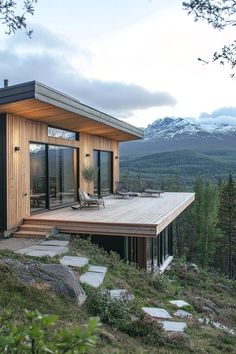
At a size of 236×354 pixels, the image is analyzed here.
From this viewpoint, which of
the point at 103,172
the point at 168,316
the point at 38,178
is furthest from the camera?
the point at 103,172

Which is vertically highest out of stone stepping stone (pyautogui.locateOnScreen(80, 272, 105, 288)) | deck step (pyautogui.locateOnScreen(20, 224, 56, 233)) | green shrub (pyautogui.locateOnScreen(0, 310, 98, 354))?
green shrub (pyautogui.locateOnScreen(0, 310, 98, 354))

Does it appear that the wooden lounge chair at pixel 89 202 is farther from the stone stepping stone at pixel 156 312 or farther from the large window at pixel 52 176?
the stone stepping stone at pixel 156 312

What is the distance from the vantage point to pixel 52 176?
11.1m

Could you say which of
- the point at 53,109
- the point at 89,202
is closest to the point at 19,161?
the point at 53,109

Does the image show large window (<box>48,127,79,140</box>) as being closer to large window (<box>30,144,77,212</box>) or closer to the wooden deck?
large window (<box>30,144,77,212</box>)

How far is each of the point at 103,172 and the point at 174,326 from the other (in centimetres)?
1205

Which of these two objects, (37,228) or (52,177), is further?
(52,177)

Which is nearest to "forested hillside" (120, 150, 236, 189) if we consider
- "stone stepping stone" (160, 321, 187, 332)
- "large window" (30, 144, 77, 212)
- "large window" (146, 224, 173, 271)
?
"large window" (146, 224, 173, 271)

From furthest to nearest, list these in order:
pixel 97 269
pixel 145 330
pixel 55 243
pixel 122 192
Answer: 1. pixel 122 192
2. pixel 55 243
3. pixel 97 269
4. pixel 145 330

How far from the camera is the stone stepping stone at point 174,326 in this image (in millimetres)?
4270

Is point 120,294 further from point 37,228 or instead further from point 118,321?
point 37,228

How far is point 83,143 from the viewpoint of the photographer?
13.4 metres

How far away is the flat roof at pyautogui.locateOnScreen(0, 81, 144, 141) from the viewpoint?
7.84 meters

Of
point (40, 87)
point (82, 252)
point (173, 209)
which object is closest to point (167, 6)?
point (40, 87)
